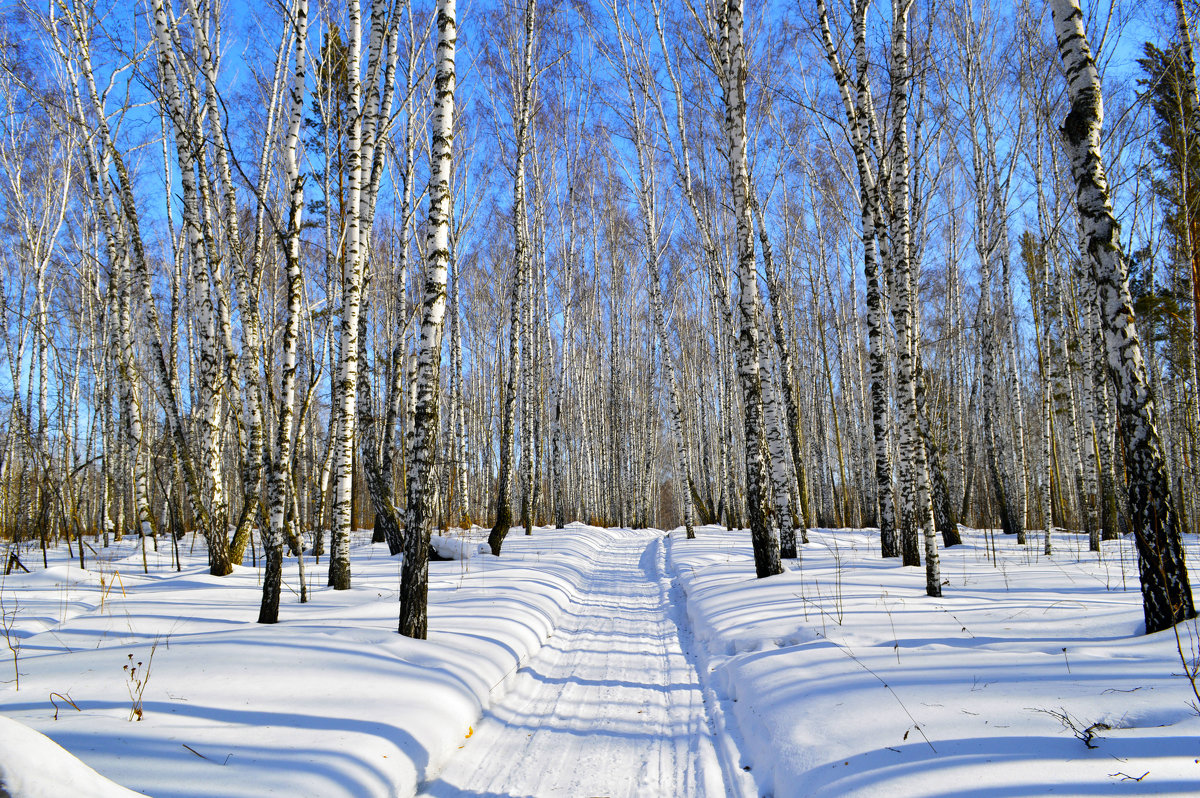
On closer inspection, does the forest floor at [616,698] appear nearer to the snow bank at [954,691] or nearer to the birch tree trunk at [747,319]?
the snow bank at [954,691]

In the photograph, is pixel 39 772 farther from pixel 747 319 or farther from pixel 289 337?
pixel 747 319

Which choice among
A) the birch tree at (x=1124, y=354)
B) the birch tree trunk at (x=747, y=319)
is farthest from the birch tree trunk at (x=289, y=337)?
the birch tree at (x=1124, y=354)

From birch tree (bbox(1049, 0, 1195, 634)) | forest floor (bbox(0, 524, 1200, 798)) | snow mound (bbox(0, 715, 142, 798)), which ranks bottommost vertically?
forest floor (bbox(0, 524, 1200, 798))

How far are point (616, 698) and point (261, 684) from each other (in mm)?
2412

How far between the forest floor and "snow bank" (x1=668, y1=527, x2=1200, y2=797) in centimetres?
2

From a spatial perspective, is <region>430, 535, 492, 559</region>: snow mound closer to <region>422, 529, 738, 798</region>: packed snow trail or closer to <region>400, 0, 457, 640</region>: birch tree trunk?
<region>422, 529, 738, 798</region>: packed snow trail

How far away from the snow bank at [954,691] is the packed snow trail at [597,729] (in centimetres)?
33

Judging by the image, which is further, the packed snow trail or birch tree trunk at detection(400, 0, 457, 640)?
birch tree trunk at detection(400, 0, 457, 640)

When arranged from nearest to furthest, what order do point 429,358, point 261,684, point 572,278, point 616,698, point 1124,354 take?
point 261,684, point 1124,354, point 616,698, point 429,358, point 572,278

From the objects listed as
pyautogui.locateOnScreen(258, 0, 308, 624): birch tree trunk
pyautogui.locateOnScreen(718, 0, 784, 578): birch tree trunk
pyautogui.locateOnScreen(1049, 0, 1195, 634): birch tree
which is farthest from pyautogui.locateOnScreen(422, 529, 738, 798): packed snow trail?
pyautogui.locateOnScreen(1049, 0, 1195, 634): birch tree

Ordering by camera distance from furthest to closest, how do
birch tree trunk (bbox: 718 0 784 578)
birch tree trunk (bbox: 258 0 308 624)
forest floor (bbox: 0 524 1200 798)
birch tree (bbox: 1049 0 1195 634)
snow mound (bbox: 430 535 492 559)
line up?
snow mound (bbox: 430 535 492 559)
birch tree trunk (bbox: 718 0 784 578)
birch tree trunk (bbox: 258 0 308 624)
birch tree (bbox: 1049 0 1195 634)
forest floor (bbox: 0 524 1200 798)

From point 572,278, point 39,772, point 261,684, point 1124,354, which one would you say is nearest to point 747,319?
point 1124,354

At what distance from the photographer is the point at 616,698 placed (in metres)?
4.24

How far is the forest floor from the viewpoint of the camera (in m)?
2.51
